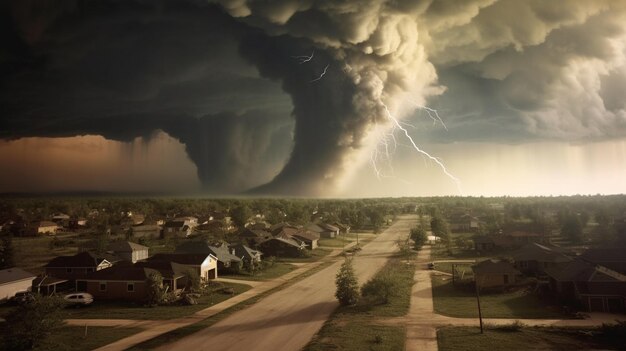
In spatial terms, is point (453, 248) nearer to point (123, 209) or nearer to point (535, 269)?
point (535, 269)

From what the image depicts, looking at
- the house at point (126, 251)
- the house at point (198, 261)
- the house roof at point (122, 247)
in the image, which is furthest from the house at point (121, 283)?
the house roof at point (122, 247)

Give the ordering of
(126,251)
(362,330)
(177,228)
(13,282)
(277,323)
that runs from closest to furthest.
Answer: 1. (362,330)
2. (277,323)
3. (13,282)
4. (126,251)
5. (177,228)

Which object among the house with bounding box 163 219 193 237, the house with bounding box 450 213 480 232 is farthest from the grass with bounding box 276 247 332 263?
the house with bounding box 450 213 480 232

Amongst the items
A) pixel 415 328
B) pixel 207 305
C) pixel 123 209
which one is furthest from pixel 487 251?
pixel 123 209

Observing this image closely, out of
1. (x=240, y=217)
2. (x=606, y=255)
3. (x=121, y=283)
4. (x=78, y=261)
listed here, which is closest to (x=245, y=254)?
(x=78, y=261)

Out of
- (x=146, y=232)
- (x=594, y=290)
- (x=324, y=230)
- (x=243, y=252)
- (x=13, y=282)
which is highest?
(x=146, y=232)

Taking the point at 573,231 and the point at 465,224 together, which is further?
the point at 465,224

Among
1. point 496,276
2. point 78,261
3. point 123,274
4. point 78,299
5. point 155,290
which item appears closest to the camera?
point 78,299

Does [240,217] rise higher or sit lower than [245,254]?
higher

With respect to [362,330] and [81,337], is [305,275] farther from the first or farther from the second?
[81,337]
